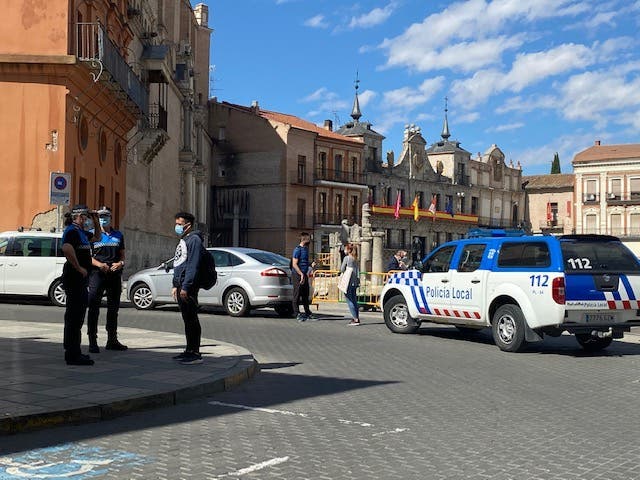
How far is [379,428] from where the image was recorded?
23.1 feet

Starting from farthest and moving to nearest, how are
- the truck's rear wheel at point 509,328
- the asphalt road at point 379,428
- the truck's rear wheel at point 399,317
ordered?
1. the truck's rear wheel at point 399,317
2. the truck's rear wheel at point 509,328
3. the asphalt road at point 379,428

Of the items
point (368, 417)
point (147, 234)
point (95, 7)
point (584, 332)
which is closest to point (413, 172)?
point (147, 234)

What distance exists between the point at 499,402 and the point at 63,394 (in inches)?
171

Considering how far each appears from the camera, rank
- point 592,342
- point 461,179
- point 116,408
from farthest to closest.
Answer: point 461,179 < point 592,342 < point 116,408

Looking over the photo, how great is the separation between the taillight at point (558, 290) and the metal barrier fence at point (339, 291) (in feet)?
32.9

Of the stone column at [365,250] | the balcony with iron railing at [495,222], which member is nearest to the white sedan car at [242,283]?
the stone column at [365,250]

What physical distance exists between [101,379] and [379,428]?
3.31 m

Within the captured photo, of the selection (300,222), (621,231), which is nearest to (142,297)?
(300,222)

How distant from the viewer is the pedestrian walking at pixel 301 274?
59.5ft

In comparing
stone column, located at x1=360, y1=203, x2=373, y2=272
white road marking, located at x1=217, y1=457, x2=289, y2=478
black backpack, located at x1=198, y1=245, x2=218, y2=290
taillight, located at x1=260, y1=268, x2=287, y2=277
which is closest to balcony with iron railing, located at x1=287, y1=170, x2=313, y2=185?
stone column, located at x1=360, y1=203, x2=373, y2=272

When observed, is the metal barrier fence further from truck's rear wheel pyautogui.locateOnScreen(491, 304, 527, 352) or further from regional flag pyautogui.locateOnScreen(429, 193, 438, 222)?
regional flag pyautogui.locateOnScreen(429, 193, 438, 222)

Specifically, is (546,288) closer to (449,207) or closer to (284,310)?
(284,310)

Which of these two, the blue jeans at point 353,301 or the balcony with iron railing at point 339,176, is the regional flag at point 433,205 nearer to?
the balcony with iron railing at point 339,176

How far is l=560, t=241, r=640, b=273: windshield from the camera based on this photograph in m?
12.6
